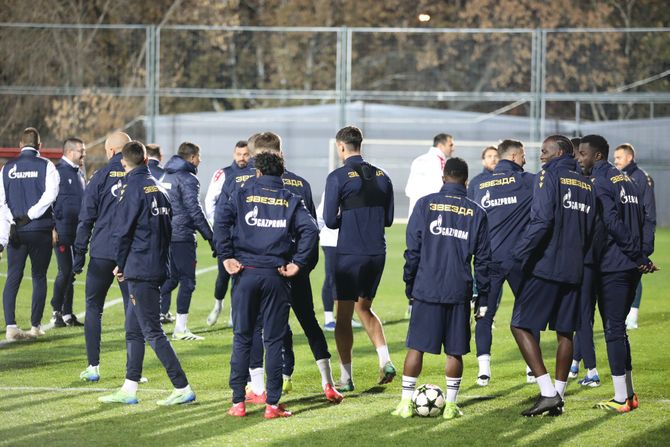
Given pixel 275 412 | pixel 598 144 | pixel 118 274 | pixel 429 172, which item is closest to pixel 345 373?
pixel 275 412

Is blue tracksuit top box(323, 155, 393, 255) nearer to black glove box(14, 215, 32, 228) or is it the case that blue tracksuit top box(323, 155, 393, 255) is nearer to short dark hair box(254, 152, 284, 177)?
short dark hair box(254, 152, 284, 177)

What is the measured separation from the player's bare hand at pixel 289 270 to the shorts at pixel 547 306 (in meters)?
1.79

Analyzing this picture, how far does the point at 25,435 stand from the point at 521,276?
3.93 meters

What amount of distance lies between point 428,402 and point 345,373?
1.25 meters

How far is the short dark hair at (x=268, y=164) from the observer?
8242 millimetres

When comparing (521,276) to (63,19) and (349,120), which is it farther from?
(63,19)

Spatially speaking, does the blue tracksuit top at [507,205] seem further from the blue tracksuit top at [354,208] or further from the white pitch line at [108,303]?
the white pitch line at [108,303]

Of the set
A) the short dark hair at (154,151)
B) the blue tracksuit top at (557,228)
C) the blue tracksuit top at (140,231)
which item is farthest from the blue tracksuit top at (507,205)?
the short dark hair at (154,151)

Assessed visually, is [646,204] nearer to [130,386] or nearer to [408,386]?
[408,386]

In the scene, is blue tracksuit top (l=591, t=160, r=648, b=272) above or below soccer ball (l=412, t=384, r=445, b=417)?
above

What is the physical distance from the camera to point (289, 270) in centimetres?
816

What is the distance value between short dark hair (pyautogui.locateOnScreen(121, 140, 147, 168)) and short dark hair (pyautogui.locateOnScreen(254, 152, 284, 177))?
1.02 m

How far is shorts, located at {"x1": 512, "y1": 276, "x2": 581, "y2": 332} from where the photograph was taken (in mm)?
8508

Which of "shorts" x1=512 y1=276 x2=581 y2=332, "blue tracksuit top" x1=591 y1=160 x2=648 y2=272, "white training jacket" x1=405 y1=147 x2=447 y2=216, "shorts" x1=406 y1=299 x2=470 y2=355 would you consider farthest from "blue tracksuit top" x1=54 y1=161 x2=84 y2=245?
"blue tracksuit top" x1=591 y1=160 x2=648 y2=272
